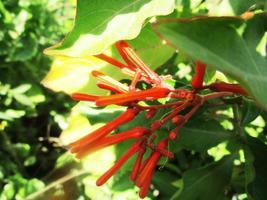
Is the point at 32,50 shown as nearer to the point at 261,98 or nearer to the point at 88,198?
the point at 88,198

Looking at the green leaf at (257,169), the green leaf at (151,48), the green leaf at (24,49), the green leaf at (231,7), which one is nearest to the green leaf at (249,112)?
the green leaf at (257,169)

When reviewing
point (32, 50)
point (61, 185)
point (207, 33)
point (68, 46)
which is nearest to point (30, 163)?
point (32, 50)

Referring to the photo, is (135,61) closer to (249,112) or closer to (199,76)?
(199,76)

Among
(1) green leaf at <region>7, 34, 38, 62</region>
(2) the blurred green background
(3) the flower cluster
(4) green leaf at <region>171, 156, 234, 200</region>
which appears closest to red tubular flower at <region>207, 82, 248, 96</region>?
(3) the flower cluster

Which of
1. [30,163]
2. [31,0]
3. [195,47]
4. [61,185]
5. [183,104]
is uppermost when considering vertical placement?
[195,47]

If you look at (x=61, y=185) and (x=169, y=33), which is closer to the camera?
(x=169, y=33)

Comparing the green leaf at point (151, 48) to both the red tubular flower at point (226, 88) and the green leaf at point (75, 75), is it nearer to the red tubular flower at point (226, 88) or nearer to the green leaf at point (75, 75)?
the green leaf at point (75, 75)
